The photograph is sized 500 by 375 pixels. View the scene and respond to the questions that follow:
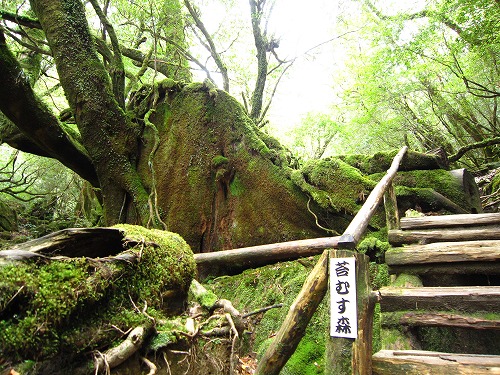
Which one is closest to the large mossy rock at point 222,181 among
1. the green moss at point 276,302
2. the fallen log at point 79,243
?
the green moss at point 276,302

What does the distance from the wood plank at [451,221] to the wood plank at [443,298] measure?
1748 millimetres

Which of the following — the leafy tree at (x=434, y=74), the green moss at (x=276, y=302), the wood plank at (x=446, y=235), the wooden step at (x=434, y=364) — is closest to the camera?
the wooden step at (x=434, y=364)

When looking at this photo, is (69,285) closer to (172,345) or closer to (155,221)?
(172,345)

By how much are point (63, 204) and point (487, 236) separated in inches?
554

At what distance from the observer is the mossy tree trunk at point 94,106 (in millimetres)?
5695

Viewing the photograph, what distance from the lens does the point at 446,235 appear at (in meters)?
3.83

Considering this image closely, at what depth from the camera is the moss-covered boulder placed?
1.42 m

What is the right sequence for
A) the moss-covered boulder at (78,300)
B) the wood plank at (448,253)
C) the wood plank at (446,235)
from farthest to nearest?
the wood plank at (446,235) → the wood plank at (448,253) → the moss-covered boulder at (78,300)

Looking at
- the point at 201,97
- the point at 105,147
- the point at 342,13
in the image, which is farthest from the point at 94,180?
the point at 342,13

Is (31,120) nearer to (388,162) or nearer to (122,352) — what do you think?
(122,352)

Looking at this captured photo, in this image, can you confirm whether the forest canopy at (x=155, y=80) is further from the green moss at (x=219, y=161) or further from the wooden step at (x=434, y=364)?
the wooden step at (x=434, y=364)

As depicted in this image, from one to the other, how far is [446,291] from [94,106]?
5744 millimetres

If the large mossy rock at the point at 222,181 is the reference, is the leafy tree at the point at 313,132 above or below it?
above

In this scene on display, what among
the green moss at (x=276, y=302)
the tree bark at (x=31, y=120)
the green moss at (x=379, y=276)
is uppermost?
the tree bark at (x=31, y=120)
